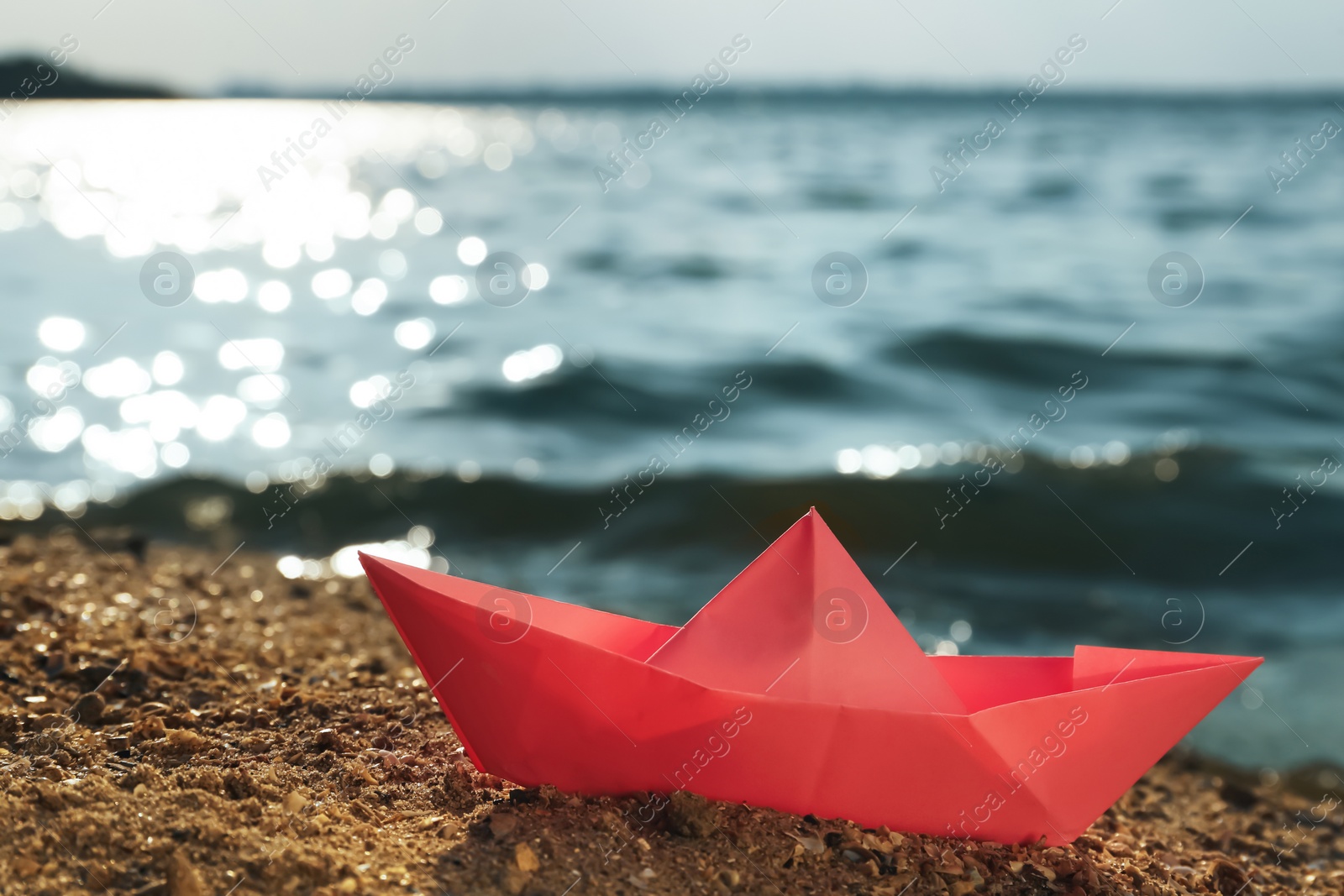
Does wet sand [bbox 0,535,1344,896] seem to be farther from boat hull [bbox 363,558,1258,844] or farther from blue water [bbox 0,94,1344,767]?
blue water [bbox 0,94,1344,767]

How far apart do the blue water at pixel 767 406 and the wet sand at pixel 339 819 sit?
232cm

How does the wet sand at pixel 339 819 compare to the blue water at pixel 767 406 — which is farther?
the blue water at pixel 767 406

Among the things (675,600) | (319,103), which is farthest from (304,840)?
(319,103)

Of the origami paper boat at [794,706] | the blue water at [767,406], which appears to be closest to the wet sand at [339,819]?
the origami paper boat at [794,706]

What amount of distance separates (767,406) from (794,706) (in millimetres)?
6688

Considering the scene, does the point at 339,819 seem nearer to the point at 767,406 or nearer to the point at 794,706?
the point at 794,706

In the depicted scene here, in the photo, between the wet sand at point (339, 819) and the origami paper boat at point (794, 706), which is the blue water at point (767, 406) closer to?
the wet sand at point (339, 819)

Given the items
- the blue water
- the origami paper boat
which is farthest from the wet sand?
the blue water

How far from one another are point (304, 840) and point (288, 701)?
0.67 m

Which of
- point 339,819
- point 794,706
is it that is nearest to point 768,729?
point 794,706

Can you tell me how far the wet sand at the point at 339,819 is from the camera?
55.3 inches

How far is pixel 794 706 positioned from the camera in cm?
140

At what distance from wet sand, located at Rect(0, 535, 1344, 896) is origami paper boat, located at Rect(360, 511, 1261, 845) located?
0.20ft

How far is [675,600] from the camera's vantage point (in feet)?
16.7
